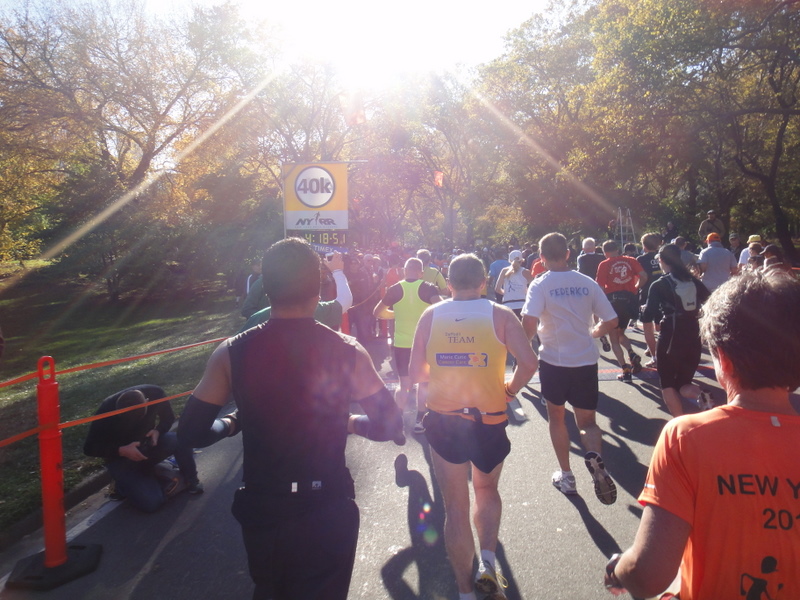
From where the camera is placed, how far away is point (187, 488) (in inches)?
211

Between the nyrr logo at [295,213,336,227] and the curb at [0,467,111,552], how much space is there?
5007mm

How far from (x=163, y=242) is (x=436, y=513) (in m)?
28.6

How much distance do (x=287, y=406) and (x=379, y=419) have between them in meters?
0.36

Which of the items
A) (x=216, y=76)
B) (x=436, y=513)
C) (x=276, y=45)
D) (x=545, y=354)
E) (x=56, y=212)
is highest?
(x=276, y=45)

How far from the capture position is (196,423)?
2.21 meters

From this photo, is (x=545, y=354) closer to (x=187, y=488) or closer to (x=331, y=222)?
(x=187, y=488)

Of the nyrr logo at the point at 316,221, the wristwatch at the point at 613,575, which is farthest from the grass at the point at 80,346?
the wristwatch at the point at 613,575

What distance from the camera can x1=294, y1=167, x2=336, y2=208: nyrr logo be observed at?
9680 millimetres

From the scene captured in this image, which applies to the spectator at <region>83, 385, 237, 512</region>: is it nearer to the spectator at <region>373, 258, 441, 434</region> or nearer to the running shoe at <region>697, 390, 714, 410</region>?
the spectator at <region>373, 258, 441, 434</region>

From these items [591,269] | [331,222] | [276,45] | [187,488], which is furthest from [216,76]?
[187,488]

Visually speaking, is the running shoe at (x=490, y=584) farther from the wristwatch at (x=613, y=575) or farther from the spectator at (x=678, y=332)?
the spectator at (x=678, y=332)

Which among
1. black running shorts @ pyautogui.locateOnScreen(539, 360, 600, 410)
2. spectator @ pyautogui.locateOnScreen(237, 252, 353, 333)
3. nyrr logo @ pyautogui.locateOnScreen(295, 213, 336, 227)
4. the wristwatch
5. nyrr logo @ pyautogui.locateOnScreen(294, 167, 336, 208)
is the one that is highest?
nyrr logo @ pyautogui.locateOnScreen(294, 167, 336, 208)

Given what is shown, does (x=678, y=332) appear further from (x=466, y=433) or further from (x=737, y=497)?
(x=737, y=497)

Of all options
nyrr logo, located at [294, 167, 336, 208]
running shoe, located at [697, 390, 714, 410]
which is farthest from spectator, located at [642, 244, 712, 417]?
nyrr logo, located at [294, 167, 336, 208]
